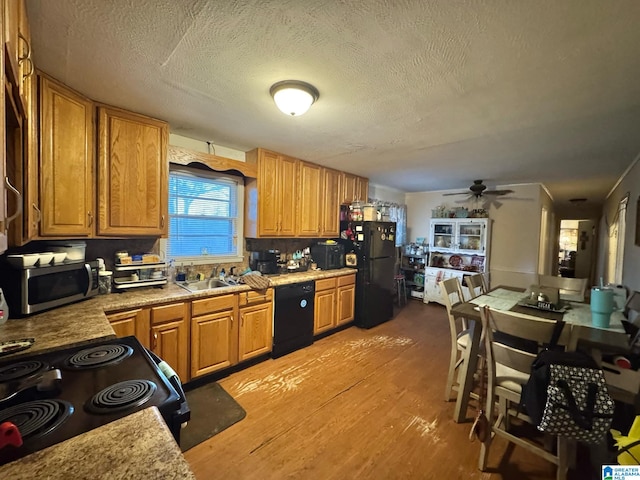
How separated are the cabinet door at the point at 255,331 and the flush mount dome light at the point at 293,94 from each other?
1.89 meters

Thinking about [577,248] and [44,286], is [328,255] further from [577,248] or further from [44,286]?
[577,248]

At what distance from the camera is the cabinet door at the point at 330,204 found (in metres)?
3.90

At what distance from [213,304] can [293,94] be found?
1.87m

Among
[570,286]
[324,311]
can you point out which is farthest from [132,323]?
[570,286]

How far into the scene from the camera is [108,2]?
1.14 metres

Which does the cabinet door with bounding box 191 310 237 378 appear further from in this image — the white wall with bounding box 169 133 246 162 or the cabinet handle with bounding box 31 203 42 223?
the white wall with bounding box 169 133 246 162

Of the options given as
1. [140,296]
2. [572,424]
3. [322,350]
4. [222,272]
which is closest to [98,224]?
[140,296]

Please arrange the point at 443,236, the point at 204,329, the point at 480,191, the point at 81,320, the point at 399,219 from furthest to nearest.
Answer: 1. the point at 399,219
2. the point at 443,236
3. the point at 480,191
4. the point at 204,329
5. the point at 81,320

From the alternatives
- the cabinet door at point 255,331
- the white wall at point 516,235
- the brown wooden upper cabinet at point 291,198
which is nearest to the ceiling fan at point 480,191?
the white wall at point 516,235

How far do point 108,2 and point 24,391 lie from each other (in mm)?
1549

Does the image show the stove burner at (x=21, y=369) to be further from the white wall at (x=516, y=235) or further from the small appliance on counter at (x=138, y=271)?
the white wall at (x=516, y=235)

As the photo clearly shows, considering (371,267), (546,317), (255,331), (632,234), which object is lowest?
(255,331)

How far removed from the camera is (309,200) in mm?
3691

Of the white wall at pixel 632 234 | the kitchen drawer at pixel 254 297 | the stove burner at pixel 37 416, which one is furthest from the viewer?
the white wall at pixel 632 234
